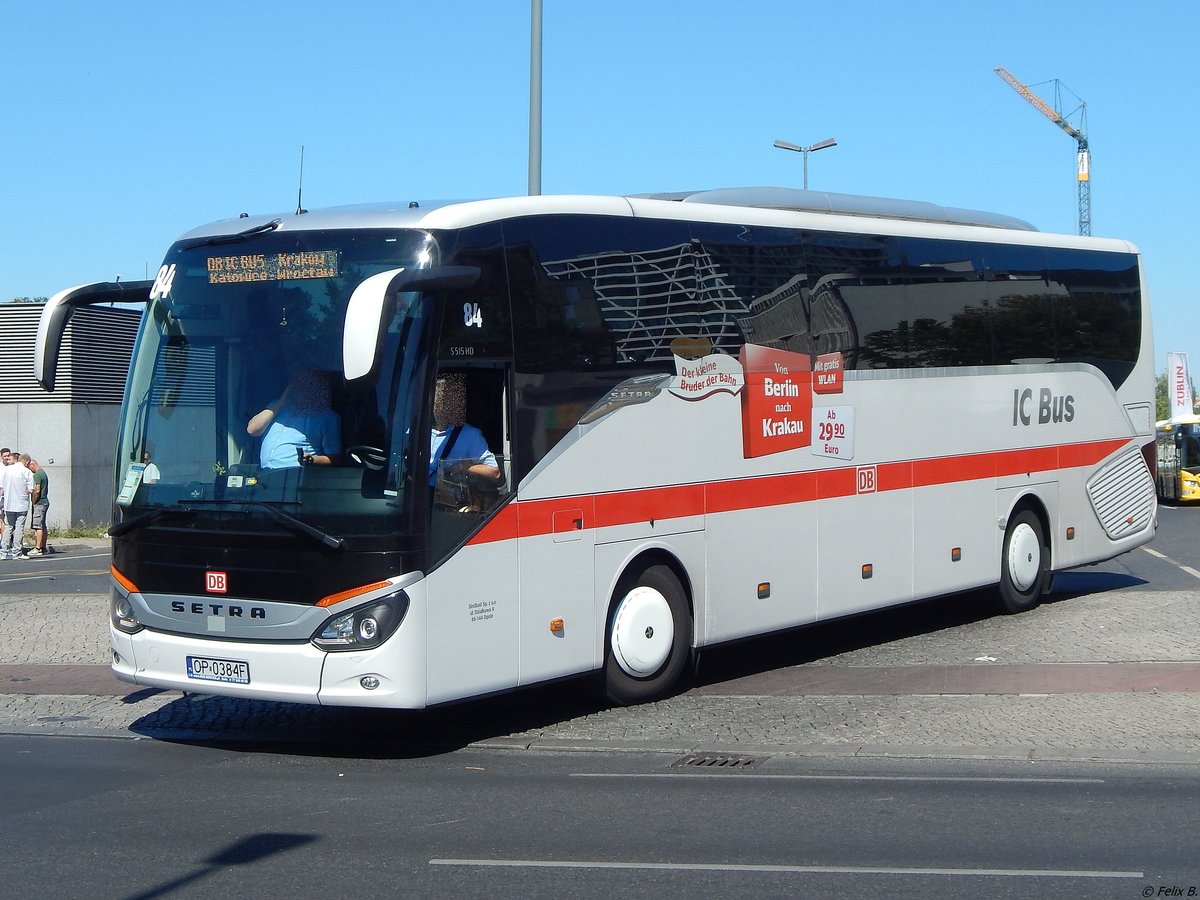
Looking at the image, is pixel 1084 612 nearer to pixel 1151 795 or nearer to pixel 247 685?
pixel 1151 795

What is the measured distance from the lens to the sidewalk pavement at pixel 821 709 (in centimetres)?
964

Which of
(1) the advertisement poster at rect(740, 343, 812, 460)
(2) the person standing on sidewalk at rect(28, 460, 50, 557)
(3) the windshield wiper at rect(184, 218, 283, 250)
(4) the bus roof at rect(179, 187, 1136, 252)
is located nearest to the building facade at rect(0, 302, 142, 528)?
(2) the person standing on sidewalk at rect(28, 460, 50, 557)

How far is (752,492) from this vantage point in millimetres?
11781

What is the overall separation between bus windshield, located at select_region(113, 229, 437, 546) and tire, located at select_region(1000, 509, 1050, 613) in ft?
28.0

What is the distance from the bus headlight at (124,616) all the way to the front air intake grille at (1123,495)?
1115 centimetres

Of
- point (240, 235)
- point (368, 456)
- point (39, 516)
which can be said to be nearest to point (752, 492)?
point (368, 456)

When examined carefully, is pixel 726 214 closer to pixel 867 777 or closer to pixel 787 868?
pixel 867 777

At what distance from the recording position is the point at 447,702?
9125 mm

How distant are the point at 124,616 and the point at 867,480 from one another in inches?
258

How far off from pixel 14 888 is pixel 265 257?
4407 millimetres

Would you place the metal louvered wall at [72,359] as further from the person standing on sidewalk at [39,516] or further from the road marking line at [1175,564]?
the road marking line at [1175,564]

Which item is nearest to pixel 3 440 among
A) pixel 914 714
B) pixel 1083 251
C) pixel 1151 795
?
pixel 1083 251

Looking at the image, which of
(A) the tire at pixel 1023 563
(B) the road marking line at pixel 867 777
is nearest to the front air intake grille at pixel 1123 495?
(A) the tire at pixel 1023 563

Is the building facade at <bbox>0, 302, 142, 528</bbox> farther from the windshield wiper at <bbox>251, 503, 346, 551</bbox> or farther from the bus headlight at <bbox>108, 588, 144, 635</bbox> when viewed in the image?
the windshield wiper at <bbox>251, 503, 346, 551</bbox>
